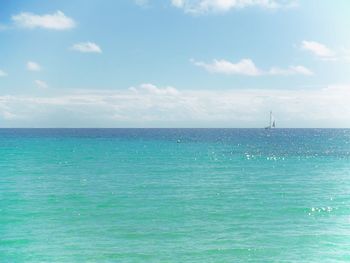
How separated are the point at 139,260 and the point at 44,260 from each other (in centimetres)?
602

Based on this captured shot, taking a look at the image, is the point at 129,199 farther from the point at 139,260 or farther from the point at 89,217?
the point at 139,260

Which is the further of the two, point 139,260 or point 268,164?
point 268,164

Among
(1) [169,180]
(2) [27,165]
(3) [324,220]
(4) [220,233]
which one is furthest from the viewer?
(2) [27,165]

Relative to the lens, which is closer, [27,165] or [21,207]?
[21,207]

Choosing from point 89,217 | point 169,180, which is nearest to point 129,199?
point 89,217

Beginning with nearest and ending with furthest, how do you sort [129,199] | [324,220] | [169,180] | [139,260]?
[139,260] < [324,220] < [129,199] < [169,180]

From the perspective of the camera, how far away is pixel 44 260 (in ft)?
90.1

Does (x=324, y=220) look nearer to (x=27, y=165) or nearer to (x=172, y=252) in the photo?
(x=172, y=252)

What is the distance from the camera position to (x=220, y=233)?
1288 inches

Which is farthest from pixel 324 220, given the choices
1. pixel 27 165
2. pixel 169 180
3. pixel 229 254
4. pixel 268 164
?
pixel 27 165

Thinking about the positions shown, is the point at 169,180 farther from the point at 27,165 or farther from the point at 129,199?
the point at 27,165

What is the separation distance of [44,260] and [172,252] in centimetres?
818

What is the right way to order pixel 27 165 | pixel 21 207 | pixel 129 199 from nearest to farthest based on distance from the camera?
pixel 21 207 → pixel 129 199 → pixel 27 165

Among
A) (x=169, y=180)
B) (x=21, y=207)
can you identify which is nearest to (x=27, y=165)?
(x=169, y=180)
